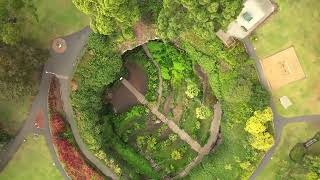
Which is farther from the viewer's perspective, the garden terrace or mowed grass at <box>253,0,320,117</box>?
the garden terrace

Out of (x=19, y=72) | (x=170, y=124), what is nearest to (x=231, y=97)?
(x=170, y=124)

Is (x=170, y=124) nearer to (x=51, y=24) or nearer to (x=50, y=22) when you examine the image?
(x=51, y=24)

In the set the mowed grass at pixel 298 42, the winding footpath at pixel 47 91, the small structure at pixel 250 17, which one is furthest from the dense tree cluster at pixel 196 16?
the winding footpath at pixel 47 91

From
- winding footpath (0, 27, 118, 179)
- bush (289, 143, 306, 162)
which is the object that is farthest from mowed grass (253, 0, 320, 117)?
winding footpath (0, 27, 118, 179)

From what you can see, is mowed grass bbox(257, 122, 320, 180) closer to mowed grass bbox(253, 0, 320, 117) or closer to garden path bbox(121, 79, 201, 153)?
mowed grass bbox(253, 0, 320, 117)

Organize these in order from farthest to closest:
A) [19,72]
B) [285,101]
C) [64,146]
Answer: [64,146] → [285,101] → [19,72]

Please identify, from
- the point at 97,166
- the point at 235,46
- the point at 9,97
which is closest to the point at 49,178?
the point at 97,166

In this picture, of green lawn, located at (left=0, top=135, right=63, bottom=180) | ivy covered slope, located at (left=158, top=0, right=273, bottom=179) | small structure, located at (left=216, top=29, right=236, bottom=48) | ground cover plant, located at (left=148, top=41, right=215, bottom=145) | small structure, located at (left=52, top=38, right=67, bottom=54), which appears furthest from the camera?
ground cover plant, located at (left=148, top=41, right=215, bottom=145)
